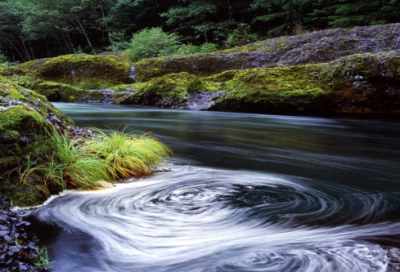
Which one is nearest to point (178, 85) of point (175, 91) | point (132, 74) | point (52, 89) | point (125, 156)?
point (175, 91)

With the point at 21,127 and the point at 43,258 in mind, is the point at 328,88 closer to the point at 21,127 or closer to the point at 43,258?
the point at 21,127

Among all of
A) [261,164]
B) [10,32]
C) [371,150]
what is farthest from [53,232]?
[10,32]

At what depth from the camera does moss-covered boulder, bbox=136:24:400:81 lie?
473 inches

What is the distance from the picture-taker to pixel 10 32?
36.1 m

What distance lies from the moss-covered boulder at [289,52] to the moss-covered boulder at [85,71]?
940mm

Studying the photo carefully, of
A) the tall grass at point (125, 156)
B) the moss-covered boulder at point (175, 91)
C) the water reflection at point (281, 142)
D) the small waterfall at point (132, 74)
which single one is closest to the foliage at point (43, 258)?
the tall grass at point (125, 156)

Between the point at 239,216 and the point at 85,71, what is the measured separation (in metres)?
14.4

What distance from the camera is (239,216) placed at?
104 inches

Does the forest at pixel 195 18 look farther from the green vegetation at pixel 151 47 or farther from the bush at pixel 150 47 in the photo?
the bush at pixel 150 47

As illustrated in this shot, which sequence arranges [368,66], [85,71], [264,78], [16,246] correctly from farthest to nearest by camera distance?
1. [85,71]
2. [264,78]
3. [368,66]
4. [16,246]

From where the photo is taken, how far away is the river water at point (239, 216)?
78.0 inches

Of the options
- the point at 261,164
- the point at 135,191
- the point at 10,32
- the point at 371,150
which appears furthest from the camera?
the point at 10,32

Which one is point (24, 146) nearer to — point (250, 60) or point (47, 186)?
point (47, 186)

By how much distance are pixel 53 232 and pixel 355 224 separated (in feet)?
7.46
